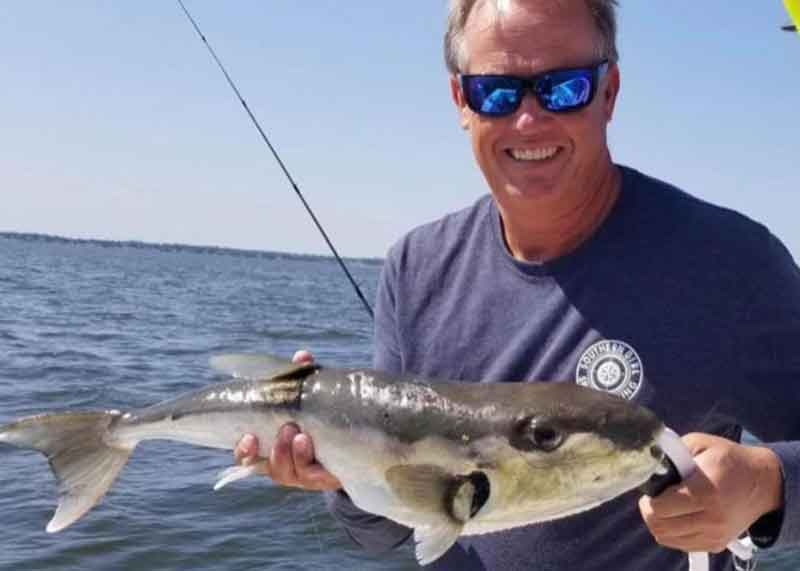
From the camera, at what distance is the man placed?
9.68 ft

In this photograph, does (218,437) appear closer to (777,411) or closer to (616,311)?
(616,311)

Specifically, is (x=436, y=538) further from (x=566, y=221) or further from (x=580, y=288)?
(x=566, y=221)

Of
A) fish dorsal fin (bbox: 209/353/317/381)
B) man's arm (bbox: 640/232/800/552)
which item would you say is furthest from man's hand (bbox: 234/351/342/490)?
man's arm (bbox: 640/232/800/552)

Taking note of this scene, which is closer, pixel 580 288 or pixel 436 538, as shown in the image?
pixel 436 538

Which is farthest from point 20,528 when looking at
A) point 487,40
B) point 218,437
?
point 487,40

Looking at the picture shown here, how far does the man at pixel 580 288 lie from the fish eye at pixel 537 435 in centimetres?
49

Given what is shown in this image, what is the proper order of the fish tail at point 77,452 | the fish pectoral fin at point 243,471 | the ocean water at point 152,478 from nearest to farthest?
the fish pectoral fin at point 243,471 → the fish tail at point 77,452 → the ocean water at point 152,478

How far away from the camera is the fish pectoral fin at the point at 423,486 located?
272cm

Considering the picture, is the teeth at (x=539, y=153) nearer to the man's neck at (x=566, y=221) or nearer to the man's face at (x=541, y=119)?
the man's face at (x=541, y=119)

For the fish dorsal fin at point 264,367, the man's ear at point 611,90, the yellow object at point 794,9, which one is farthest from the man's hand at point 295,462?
the yellow object at point 794,9

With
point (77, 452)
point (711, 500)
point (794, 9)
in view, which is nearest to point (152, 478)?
point (77, 452)

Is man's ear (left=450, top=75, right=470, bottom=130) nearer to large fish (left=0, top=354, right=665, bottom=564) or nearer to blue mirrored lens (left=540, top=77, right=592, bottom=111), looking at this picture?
blue mirrored lens (left=540, top=77, right=592, bottom=111)

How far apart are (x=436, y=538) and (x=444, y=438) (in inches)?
11.1

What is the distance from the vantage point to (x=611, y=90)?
346 centimetres
